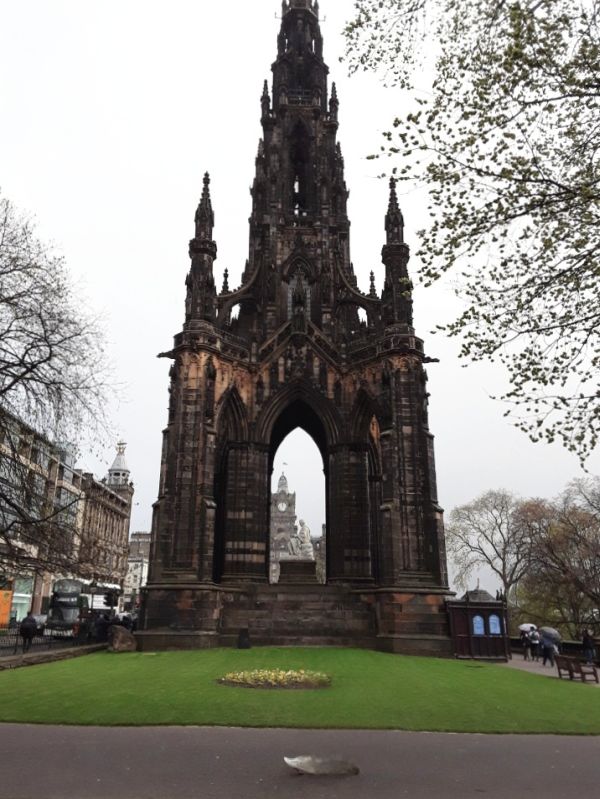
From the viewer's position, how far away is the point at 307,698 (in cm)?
1239

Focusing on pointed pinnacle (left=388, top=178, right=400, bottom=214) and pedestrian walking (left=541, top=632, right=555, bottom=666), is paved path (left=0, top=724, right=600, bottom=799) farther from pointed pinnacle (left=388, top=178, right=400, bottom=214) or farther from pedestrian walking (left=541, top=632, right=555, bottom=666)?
pointed pinnacle (left=388, top=178, right=400, bottom=214)

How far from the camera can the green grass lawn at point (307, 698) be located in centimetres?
1037

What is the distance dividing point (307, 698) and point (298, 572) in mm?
17571

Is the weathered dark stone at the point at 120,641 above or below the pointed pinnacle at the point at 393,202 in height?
below

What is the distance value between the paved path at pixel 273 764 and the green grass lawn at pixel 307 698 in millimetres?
729

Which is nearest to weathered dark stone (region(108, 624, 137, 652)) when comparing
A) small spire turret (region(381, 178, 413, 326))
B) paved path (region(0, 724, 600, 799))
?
paved path (region(0, 724, 600, 799))

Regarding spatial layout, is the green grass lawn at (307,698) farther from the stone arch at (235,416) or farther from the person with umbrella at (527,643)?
the stone arch at (235,416)

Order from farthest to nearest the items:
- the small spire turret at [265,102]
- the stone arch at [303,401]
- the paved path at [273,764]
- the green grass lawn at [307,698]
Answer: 1. the small spire turret at [265,102]
2. the stone arch at [303,401]
3. the green grass lawn at [307,698]
4. the paved path at [273,764]

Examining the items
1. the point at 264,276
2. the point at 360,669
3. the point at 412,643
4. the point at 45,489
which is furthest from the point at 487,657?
the point at 264,276

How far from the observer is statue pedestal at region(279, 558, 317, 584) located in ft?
97.0

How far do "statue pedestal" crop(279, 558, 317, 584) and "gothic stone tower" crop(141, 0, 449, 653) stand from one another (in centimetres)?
92

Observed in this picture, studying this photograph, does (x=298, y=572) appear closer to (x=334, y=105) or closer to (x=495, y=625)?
(x=495, y=625)

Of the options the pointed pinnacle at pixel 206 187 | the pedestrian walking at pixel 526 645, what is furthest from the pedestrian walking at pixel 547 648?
the pointed pinnacle at pixel 206 187

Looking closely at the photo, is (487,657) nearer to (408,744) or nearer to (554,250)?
(408,744)
